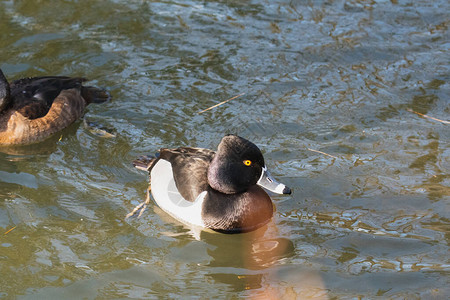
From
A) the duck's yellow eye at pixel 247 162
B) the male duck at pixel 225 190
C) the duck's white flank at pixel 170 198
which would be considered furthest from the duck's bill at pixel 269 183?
the duck's white flank at pixel 170 198

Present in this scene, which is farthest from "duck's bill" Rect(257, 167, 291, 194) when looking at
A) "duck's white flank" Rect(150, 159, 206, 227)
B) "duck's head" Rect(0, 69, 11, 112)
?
"duck's head" Rect(0, 69, 11, 112)

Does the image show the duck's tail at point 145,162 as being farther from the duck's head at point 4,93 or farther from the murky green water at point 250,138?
the duck's head at point 4,93

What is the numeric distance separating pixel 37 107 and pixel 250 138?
2.53 metres

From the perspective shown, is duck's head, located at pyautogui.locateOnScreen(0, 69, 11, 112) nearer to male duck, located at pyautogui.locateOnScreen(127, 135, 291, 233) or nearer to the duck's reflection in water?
male duck, located at pyautogui.locateOnScreen(127, 135, 291, 233)

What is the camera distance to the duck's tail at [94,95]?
810cm

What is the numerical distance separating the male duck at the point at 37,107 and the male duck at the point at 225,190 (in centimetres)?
205

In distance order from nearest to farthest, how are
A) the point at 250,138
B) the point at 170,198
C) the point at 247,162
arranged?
the point at 247,162
the point at 170,198
the point at 250,138

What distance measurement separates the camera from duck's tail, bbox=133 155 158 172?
259 inches

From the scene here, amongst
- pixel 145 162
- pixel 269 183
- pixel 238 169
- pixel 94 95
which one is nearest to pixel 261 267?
pixel 269 183

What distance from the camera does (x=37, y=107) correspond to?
7.55m

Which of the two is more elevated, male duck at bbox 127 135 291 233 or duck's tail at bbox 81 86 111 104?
male duck at bbox 127 135 291 233

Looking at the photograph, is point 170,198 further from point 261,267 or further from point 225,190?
point 261,267

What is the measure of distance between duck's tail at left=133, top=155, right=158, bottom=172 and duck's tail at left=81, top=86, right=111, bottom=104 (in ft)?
5.43

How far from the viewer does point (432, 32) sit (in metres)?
9.38
